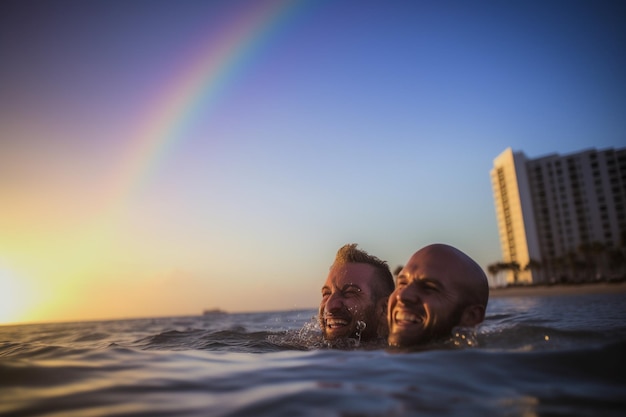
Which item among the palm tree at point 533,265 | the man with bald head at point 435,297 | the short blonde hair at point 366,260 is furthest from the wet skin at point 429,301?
the palm tree at point 533,265

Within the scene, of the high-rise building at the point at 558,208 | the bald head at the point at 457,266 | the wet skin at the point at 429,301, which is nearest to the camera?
the wet skin at the point at 429,301

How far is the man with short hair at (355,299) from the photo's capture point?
4898 mm

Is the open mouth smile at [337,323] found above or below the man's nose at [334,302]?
below

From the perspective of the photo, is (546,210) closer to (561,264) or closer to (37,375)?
(561,264)

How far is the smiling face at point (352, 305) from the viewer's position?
4895mm

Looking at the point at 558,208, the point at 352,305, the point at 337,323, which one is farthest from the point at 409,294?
the point at 558,208

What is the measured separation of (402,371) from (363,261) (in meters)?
2.95

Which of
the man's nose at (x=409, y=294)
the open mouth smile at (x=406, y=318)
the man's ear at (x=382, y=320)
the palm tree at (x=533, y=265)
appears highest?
the man's nose at (x=409, y=294)

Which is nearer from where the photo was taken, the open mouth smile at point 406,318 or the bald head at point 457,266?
the open mouth smile at point 406,318

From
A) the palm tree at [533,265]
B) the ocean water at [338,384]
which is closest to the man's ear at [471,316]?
the ocean water at [338,384]

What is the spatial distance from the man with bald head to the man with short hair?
1.11 meters

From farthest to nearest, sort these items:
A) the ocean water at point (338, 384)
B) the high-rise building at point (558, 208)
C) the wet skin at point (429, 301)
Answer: the high-rise building at point (558, 208) < the wet skin at point (429, 301) < the ocean water at point (338, 384)

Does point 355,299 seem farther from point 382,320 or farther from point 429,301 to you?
point 429,301

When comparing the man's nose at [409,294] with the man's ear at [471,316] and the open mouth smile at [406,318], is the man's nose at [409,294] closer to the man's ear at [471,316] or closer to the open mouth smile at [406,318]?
the open mouth smile at [406,318]
